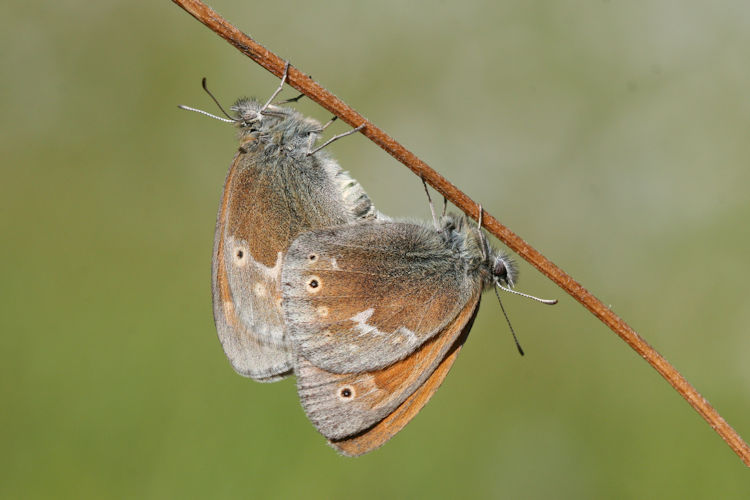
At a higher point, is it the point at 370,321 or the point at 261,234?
the point at 261,234

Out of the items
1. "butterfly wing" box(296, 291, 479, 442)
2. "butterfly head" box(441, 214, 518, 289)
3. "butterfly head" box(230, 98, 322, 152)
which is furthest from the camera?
"butterfly head" box(230, 98, 322, 152)

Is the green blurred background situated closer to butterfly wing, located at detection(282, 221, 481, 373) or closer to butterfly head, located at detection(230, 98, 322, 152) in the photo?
butterfly wing, located at detection(282, 221, 481, 373)

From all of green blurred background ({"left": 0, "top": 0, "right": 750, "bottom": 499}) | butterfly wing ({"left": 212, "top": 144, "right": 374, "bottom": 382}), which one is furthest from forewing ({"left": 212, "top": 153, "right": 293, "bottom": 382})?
green blurred background ({"left": 0, "top": 0, "right": 750, "bottom": 499})

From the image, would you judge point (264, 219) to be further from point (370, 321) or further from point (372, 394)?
point (372, 394)

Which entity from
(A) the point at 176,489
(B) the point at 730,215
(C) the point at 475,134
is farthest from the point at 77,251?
(B) the point at 730,215

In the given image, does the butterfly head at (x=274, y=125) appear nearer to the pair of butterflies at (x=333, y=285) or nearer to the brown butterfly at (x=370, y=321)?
the pair of butterflies at (x=333, y=285)

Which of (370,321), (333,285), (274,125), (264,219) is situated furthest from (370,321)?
(274,125)
